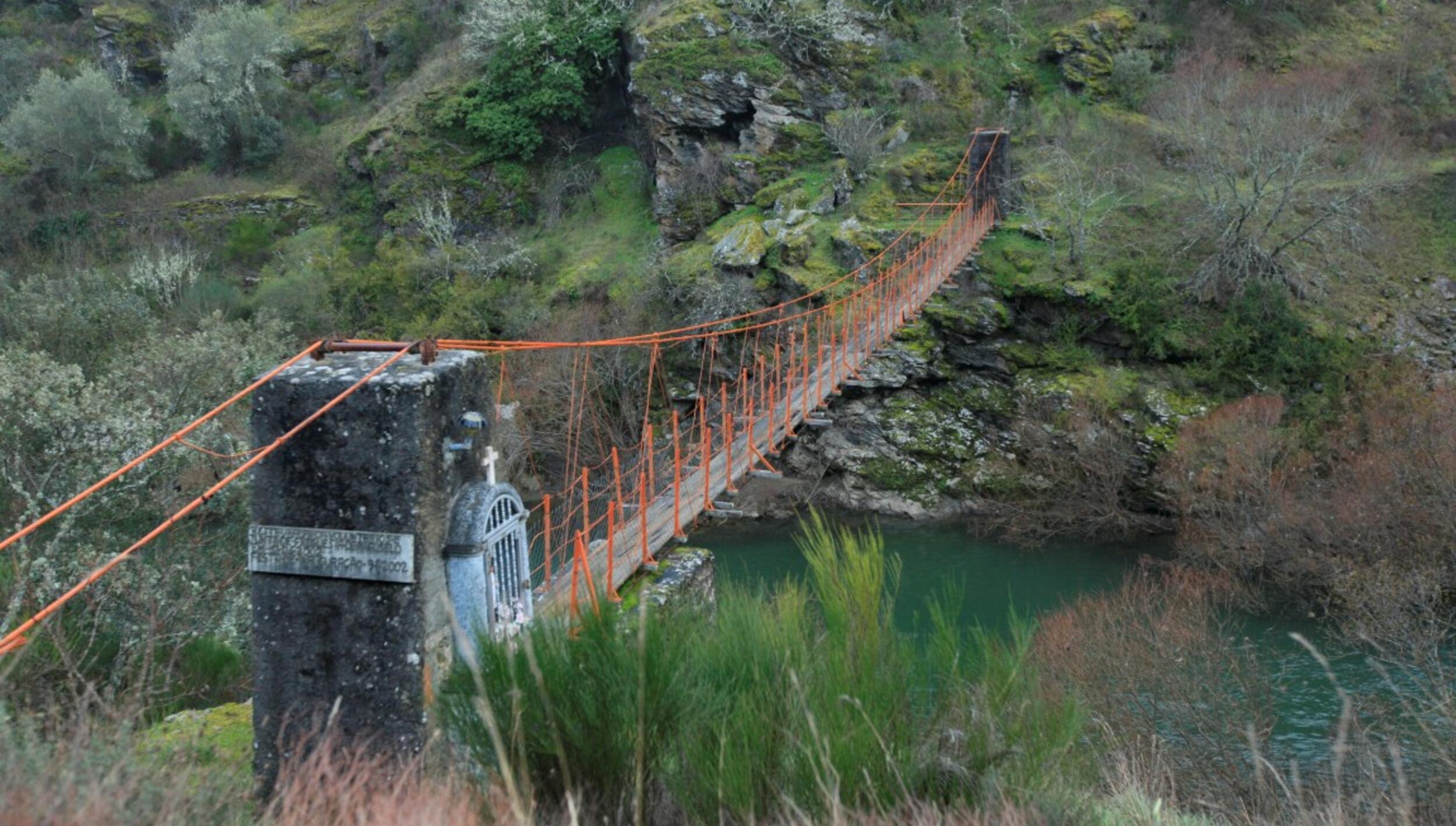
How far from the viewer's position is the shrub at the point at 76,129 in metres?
21.0

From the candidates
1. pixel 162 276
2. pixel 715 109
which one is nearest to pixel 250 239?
pixel 162 276

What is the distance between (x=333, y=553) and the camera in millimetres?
2984

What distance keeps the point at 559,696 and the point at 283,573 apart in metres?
1.11

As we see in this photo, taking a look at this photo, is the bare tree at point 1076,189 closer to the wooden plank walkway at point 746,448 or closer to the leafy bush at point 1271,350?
the wooden plank walkway at point 746,448

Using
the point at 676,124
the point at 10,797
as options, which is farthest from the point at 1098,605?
the point at 676,124

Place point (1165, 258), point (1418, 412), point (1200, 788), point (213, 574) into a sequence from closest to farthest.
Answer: point (1200, 788)
point (213, 574)
point (1418, 412)
point (1165, 258)

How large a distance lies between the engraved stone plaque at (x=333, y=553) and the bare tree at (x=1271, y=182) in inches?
480

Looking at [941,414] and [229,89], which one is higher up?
[229,89]

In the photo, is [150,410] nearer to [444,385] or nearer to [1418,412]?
[444,385]

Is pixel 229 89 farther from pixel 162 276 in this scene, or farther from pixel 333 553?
pixel 333 553

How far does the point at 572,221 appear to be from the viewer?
18375 millimetres

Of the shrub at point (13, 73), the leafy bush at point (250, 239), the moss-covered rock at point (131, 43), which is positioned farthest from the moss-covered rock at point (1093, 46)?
the shrub at point (13, 73)

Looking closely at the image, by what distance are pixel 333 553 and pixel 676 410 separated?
7.72m

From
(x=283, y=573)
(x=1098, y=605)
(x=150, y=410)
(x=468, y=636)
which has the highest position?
(x=283, y=573)
